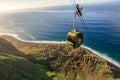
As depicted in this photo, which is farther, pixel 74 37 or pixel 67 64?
pixel 67 64

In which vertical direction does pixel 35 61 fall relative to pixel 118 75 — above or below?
above

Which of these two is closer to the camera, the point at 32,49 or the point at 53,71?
the point at 53,71

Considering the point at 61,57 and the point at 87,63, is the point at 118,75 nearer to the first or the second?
the point at 87,63

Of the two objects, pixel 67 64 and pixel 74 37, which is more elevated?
pixel 74 37

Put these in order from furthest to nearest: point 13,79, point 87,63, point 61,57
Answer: point 61,57 < point 87,63 < point 13,79

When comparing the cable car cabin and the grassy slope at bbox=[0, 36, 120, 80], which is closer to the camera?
the cable car cabin

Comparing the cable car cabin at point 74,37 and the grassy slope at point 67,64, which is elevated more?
the cable car cabin at point 74,37

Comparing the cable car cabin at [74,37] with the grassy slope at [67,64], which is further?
the grassy slope at [67,64]

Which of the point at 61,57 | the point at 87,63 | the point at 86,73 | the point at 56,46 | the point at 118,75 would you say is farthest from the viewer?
the point at 56,46

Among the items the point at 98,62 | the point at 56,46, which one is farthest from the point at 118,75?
the point at 56,46

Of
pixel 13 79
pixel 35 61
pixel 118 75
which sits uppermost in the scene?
pixel 13 79

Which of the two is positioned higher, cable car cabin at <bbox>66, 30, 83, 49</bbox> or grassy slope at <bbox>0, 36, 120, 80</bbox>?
cable car cabin at <bbox>66, 30, 83, 49</bbox>
